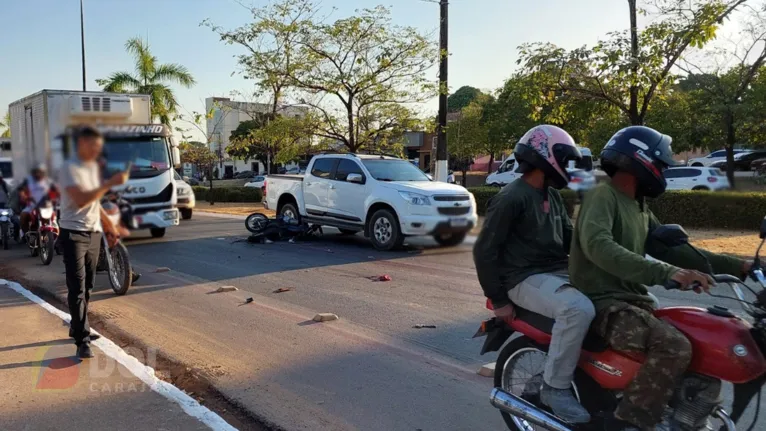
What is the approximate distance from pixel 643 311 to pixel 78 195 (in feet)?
9.28

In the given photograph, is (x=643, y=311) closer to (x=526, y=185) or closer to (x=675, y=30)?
(x=526, y=185)

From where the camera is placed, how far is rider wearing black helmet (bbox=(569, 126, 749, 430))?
2.92 meters

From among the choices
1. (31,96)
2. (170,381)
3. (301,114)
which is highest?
(301,114)

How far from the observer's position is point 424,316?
7.14m

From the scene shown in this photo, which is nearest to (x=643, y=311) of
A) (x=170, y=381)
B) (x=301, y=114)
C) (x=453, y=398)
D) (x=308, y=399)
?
(x=453, y=398)

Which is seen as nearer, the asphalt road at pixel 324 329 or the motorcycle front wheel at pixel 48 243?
the motorcycle front wheel at pixel 48 243

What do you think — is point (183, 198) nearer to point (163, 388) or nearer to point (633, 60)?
point (163, 388)

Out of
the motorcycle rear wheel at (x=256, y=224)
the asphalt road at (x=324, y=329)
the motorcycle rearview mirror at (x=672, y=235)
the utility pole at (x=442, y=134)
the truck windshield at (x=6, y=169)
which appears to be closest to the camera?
the truck windshield at (x=6, y=169)

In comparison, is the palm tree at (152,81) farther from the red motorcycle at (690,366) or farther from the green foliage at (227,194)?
the red motorcycle at (690,366)

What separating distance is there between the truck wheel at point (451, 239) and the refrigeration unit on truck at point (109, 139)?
6.27ft

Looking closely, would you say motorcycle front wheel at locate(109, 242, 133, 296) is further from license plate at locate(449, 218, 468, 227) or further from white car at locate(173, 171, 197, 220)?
white car at locate(173, 171, 197, 220)

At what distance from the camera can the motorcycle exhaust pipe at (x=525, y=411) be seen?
348 centimetres

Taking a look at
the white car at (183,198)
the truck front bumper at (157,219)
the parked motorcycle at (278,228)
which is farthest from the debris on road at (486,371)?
the parked motorcycle at (278,228)

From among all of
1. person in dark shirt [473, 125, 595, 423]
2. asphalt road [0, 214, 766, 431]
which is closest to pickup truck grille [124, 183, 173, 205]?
asphalt road [0, 214, 766, 431]
